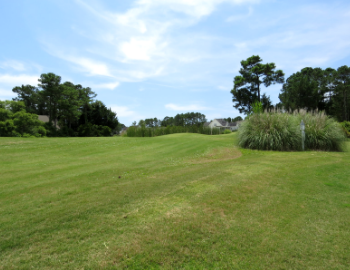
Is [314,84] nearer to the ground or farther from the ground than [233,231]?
farther from the ground

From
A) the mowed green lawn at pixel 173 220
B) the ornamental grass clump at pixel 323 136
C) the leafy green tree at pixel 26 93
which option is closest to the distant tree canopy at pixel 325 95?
the ornamental grass clump at pixel 323 136

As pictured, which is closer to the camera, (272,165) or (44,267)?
(44,267)

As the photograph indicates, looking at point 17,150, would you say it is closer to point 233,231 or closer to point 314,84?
point 233,231

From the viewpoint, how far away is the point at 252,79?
33.2 metres

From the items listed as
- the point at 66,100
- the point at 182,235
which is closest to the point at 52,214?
the point at 182,235

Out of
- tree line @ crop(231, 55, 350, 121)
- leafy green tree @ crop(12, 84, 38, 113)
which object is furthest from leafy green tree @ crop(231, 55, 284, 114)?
leafy green tree @ crop(12, 84, 38, 113)

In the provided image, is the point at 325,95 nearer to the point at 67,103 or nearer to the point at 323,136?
the point at 323,136

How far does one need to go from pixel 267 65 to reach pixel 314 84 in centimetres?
1061

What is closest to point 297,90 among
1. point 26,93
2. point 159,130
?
point 159,130

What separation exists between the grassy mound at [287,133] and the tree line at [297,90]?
1879 cm

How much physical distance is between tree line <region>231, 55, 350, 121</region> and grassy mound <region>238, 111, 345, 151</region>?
18.8m

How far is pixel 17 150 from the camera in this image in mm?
9922

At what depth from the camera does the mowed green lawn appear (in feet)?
8.10

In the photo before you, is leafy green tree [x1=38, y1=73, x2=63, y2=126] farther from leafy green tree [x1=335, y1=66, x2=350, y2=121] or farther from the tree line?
leafy green tree [x1=335, y1=66, x2=350, y2=121]
